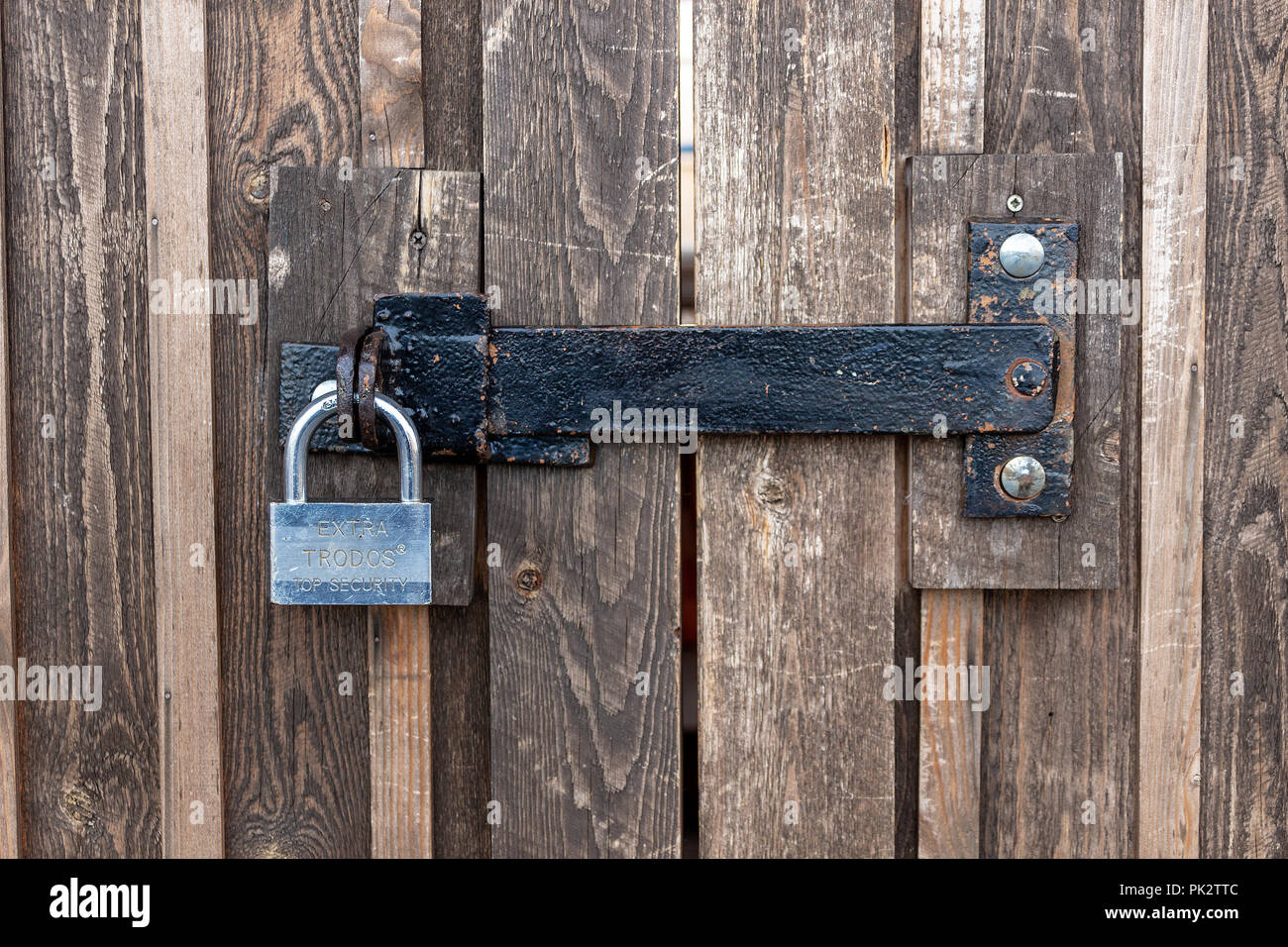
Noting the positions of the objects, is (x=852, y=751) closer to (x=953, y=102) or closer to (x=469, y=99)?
(x=953, y=102)

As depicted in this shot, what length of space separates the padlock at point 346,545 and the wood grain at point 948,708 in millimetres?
500

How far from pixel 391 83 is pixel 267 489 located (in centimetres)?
45

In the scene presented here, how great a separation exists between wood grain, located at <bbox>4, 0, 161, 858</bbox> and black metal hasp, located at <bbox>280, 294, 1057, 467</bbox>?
0.24m

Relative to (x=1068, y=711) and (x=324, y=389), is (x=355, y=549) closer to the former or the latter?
(x=324, y=389)

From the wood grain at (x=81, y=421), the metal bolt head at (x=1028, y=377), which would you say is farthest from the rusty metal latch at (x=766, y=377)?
the wood grain at (x=81, y=421)

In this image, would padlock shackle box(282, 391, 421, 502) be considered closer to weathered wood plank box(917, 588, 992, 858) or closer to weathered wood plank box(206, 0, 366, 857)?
weathered wood plank box(206, 0, 366, 857)

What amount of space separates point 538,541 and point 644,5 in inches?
22.2

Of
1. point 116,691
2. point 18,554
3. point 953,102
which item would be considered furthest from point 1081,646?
point 18,554

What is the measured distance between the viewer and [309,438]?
729mm

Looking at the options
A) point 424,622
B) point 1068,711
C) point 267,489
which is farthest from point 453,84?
point 1068,711

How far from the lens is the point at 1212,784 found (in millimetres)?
877

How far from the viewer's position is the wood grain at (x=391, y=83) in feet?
2.79

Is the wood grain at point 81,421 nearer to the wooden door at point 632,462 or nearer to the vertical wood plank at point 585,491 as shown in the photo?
the wooden door at point 632,462

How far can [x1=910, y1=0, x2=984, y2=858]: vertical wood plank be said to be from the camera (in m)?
0.83
